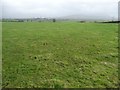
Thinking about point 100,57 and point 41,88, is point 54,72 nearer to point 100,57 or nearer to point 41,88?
point 41,88

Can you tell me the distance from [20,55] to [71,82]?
4.97m

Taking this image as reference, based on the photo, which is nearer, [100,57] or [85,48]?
[100,57]

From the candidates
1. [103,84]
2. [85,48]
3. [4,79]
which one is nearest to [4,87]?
[4,79]

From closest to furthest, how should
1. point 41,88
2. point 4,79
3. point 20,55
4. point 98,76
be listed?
1. point 41,88
2. point 4,79
3. point 98,76
4. point 20,55

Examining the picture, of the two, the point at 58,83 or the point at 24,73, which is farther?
the point at 24,73

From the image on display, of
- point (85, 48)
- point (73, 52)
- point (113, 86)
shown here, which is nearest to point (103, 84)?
point (113, 86)

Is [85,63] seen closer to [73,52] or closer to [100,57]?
[100,57]

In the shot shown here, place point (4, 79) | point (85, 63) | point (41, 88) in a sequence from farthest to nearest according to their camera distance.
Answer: point (85, 63) → point (4, 79) → point (41, 88)

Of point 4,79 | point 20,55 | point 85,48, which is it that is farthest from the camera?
point 85,48

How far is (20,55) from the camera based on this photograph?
12.7 m

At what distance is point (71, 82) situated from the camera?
8.63 meters

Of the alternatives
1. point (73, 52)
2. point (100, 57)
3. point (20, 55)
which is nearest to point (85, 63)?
point (100, 57)

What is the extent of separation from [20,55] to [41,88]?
4.96 metres

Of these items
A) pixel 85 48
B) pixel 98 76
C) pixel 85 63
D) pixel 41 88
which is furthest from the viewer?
pixel 85 48
